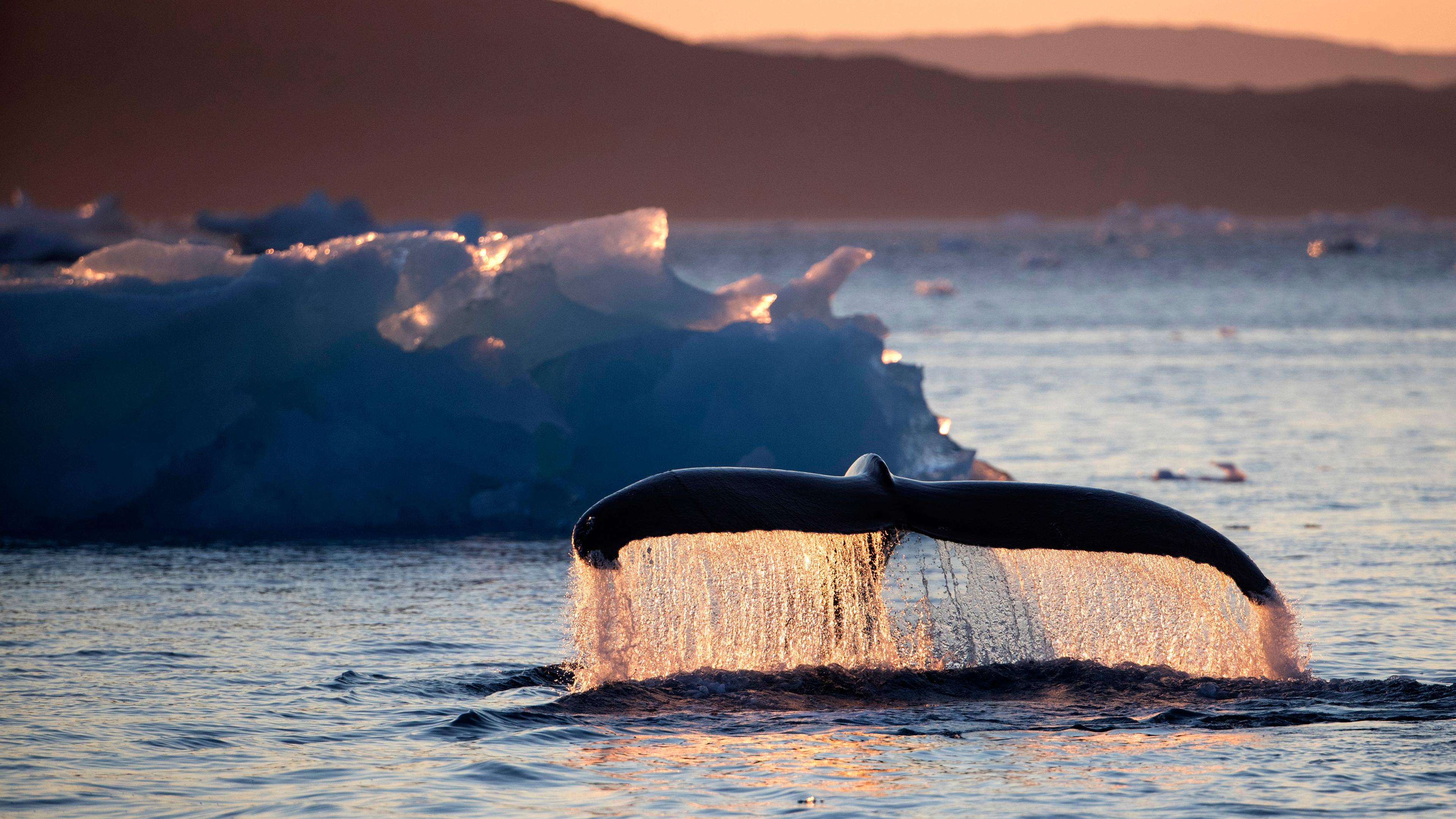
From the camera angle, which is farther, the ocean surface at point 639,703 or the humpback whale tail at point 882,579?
the humpback whale tail at point 882,579

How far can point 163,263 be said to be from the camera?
54.9 ft

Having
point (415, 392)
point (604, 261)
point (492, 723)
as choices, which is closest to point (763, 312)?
point (604, 261)

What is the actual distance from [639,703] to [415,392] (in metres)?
7.41

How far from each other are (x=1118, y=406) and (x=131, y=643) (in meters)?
17.0

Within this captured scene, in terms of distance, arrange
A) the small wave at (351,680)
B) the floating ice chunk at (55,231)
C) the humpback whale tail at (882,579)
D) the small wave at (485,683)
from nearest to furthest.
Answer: the humpback whale tail at (882,579), the small wave at (485,683), the small wave at (351,680), the floating ice chunk at (55,231)

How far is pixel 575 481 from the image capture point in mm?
15617

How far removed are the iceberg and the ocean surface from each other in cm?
112

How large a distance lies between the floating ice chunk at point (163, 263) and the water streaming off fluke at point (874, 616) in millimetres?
8482

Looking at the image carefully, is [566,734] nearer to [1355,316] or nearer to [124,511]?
[124,511]

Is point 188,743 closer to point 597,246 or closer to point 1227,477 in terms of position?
point 597,246

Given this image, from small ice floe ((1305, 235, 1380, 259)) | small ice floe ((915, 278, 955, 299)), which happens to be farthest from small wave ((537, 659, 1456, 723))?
small ice floe ((1305, 235, 1380, 259))

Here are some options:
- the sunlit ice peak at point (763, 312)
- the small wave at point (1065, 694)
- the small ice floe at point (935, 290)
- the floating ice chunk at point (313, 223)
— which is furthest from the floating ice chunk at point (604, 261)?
the small ice floe at point (935, 290)

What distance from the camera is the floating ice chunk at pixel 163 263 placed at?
16.6m

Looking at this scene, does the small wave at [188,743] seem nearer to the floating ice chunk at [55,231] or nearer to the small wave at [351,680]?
the small wave at [351,680]
